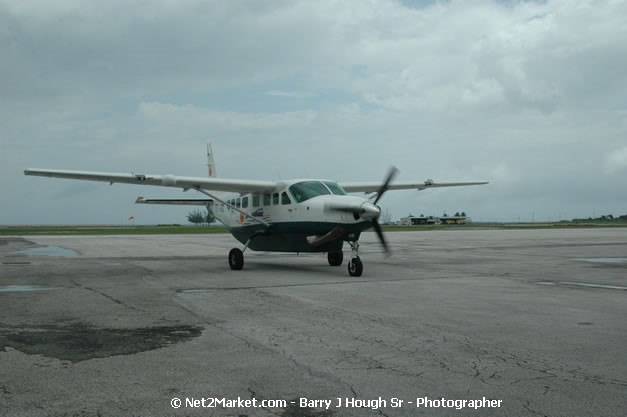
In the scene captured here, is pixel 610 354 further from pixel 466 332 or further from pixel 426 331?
pixel 426 331

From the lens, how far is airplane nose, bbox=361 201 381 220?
13219mm

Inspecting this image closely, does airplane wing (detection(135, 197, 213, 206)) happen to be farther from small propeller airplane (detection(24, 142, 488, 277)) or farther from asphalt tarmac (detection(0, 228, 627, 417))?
asphalt tarmac (detection(0, 228, 627, 417))

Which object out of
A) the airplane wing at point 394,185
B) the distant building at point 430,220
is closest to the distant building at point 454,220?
the distant building at point 430,220

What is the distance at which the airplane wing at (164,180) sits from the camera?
640 inches

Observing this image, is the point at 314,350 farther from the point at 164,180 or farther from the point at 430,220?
the point at 430,220

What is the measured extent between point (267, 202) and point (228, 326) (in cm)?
1048

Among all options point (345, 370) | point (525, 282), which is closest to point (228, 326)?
point (345, 370)

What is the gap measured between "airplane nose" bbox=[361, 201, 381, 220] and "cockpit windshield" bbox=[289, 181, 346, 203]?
83.7 inches

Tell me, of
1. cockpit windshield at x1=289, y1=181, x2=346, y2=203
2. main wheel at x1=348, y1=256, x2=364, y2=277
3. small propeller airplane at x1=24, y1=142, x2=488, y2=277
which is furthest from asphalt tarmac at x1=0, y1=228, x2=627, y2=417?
cockpit windshield at x1=289, y1=181, x2=346, y2=203

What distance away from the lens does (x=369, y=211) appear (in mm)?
13227

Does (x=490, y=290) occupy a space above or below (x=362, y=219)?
below

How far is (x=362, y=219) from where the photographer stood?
535 inches

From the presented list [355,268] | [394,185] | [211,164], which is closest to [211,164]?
[211,164]

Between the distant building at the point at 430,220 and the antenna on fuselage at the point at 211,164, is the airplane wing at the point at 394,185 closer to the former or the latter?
the antenna on fuselage at the point at 211,164
